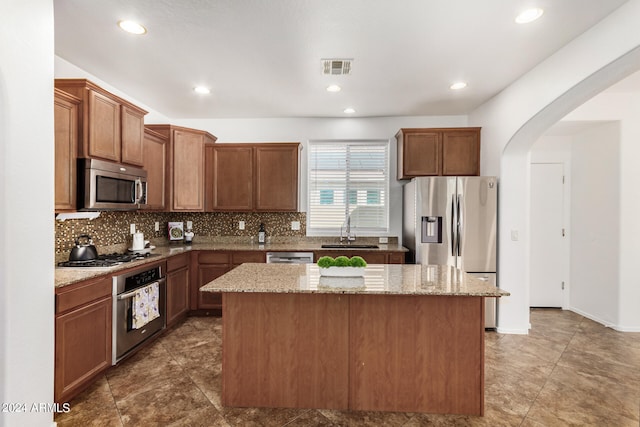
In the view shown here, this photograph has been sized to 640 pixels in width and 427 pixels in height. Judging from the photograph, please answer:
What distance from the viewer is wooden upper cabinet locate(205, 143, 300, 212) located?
4.50 meters

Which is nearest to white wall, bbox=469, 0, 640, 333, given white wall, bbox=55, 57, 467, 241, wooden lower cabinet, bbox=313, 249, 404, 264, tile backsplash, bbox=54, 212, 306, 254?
white wall, bbox=55, 57, 467, 241

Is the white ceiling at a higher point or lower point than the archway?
higher

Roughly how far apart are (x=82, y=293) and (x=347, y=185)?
3489 mm

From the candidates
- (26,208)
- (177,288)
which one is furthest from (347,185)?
(26,208)

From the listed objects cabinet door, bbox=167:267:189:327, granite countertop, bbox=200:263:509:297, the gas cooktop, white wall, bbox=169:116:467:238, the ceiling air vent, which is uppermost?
the ceiling air vent

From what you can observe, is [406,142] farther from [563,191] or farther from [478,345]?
[478,345]

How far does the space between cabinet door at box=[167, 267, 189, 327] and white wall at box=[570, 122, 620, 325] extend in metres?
5.28

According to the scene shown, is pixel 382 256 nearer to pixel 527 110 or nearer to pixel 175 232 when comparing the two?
pixel 527 110

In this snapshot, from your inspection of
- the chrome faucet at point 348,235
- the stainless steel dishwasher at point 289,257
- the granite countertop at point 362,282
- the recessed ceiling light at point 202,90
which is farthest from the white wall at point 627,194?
the recessed ceiling light at point 202,90

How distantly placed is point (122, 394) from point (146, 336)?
79cm

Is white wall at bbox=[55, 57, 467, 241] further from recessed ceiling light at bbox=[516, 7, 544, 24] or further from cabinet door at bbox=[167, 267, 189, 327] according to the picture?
recessed ceiling light at bbox=[516, 7, 544, 24]

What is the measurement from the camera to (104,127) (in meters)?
2.82

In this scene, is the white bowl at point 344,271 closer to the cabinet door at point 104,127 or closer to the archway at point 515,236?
the cabinet door at point 104,127

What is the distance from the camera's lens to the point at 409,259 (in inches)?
167
